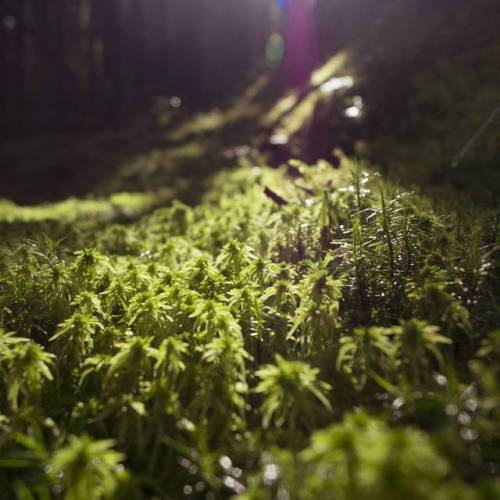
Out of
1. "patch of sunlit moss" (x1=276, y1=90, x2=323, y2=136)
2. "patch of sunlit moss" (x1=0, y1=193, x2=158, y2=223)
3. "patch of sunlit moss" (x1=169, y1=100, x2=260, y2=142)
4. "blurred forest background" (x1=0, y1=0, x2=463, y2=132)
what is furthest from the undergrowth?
"blurred forest background" (x1=0, y1=0, x2=463, y2=132)

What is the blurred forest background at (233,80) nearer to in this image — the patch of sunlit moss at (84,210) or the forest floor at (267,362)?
the patch of sunlit moss at (84,210)

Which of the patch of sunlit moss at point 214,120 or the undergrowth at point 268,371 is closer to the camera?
the undergrowth at point 268,371

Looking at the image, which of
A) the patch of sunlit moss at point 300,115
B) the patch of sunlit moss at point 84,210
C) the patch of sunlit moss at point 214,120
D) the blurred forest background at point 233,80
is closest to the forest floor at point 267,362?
the patch of sunlit moss at point 84,210

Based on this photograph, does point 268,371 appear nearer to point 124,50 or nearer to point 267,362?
point 267,362

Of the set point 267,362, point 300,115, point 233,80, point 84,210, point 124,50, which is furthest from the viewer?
point 233,80

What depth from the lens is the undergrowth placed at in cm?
159

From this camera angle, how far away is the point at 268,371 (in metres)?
1.99

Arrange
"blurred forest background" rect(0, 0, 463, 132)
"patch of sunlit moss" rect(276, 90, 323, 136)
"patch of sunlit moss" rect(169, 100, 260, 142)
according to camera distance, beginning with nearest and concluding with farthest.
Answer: "patch of sunlit moss" rect(276, 90, 323, 136), "patch of sunlit moss" rect(169, 100, 260, 142), "blurred forest background" rect(0, 0, 463, 132)

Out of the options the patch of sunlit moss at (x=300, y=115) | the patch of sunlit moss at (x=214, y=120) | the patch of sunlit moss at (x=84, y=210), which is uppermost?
the patch of sunlit moss at (x=214, y=120)

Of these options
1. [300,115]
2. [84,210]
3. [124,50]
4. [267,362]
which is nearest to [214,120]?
[300,115]

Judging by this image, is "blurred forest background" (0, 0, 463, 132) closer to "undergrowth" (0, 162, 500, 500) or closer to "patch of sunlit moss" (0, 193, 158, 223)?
"patch of sunlit moss" (0, 193, 158, 223)

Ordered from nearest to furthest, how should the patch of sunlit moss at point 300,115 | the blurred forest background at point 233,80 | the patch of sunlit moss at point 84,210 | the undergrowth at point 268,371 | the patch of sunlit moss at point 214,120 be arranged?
the undergrowth at point 268,371, the patch of sunlit moss at point 84,210, the blurred forest background at point 233,80, the patch of sunlit moss at point 300,115, the patch of sunlit moss at point 214,120

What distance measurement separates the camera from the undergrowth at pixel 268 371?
159 cm

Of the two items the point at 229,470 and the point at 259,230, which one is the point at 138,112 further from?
the point at 229,470
